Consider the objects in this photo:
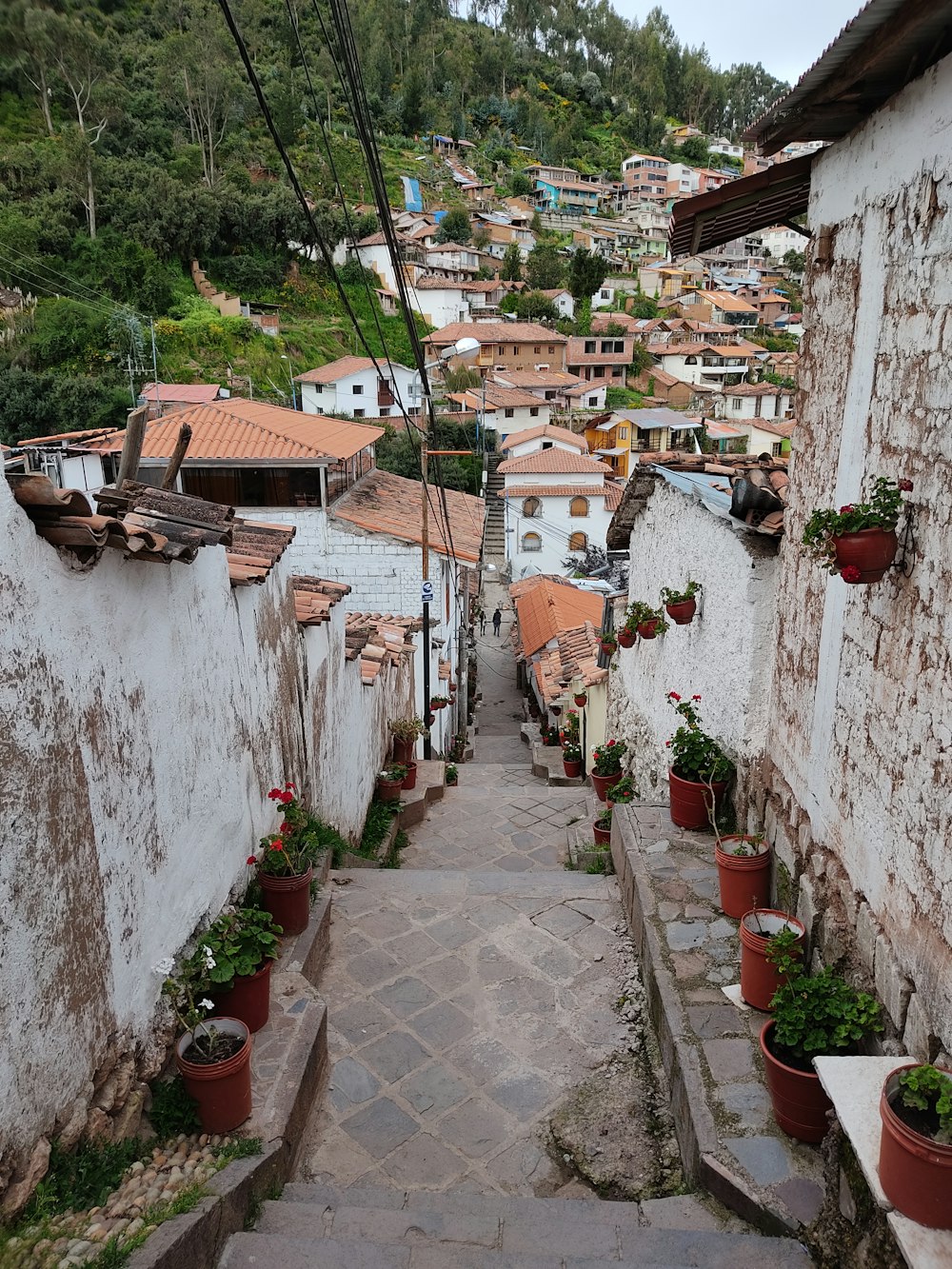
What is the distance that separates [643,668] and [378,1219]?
287 inches

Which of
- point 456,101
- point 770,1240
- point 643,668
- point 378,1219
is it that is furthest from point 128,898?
point 456,101

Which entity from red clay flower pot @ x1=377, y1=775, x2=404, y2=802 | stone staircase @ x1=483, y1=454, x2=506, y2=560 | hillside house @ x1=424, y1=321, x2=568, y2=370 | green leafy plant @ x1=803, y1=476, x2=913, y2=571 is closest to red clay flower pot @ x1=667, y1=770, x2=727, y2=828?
green leafy plant @ x1=803, y1=476, x2=913, y2=571

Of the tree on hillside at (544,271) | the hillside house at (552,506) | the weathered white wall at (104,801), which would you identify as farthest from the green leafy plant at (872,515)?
the tree on hillside at (544,271)

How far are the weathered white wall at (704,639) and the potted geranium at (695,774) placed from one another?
13 cm

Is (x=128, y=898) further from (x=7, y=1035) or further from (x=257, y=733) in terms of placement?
(x=257, y=733)

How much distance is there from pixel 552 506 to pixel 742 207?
36.6 metres

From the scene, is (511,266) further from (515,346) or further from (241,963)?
(241,963)

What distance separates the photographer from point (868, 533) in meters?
3.45

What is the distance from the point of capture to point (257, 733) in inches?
225

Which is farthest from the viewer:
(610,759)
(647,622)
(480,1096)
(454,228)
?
(454,228)

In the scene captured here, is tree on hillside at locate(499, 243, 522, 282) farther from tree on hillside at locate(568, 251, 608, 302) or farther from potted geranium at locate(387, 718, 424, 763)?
potted geranium at locate(387, 718, 424, 763)

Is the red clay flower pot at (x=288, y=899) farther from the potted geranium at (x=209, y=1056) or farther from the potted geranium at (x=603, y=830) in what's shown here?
the potted geranium at (x=603, y=830)

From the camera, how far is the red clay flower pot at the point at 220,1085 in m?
3.74

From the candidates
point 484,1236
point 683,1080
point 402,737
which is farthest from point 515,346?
point 484,1236
